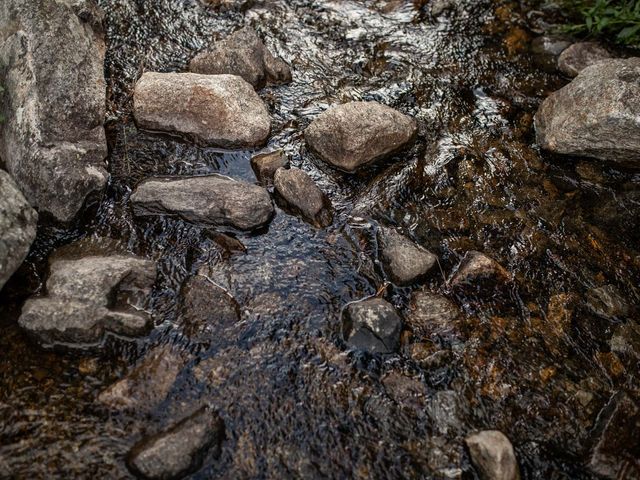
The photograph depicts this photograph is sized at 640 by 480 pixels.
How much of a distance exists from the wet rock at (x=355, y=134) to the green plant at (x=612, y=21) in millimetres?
2575

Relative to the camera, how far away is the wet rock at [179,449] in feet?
9.51

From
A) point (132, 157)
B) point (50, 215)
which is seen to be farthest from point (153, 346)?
point (132, 157)

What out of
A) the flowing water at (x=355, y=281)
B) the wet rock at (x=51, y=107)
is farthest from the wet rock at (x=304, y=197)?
the wet rock at (x=51, y=107)

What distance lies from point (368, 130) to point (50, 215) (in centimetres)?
240

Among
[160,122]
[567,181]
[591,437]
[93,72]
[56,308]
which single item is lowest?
[591,437]

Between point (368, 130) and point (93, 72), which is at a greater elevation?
point (93, 72)

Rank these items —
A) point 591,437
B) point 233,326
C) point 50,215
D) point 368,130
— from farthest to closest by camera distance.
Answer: point 368,130 < point 50,215 < point 233,326 < point 591,437

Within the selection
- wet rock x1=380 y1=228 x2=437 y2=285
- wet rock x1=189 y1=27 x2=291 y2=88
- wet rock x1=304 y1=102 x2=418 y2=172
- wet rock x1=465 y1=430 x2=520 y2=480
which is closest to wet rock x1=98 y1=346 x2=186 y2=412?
wet rock x1=380 y1=228 x2=437 y2=285

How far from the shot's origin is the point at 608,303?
3975mm

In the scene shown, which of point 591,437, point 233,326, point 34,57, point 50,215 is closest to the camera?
point 591,437

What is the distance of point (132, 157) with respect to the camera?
4.44 metres

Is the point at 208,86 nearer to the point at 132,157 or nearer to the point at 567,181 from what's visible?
the point at 132,157

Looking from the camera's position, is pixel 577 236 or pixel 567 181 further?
pixel 567 181

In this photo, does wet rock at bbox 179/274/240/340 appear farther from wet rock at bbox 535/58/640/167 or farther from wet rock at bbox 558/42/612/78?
wet rock at bbox 558/42/612/78
